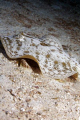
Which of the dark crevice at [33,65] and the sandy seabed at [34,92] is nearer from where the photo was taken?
the sandy seabed at [34,92]

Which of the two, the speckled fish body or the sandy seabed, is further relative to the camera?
the speckled fish body

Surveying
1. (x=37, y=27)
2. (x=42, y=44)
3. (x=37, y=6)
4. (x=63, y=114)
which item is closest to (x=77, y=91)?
(x=63, y=114)

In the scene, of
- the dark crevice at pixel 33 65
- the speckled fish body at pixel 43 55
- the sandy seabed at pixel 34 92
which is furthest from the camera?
the dark crevice at pixel 33 65

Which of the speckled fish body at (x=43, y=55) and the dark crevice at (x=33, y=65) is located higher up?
the speckled fish body at (x=43, y=55)

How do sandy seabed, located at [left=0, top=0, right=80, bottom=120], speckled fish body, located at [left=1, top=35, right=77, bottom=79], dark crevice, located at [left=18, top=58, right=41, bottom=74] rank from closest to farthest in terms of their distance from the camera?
1. sandy seabed, located at [left=0, top=0, right=80, bottom=120]
2. speckled fish body, located at [left=1, top=35, right=77, bottom=79]
3. dark crevice, located at [left=18, top=58, right=41, bottom=74]

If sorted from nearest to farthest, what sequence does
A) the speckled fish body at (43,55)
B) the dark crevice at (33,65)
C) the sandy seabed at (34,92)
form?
the sandy seabed at (34,92)
the speckled fish body at (43,55)
the dark crevice at (33,65)

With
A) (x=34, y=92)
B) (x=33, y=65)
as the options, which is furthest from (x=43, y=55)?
(x=34, y=92)

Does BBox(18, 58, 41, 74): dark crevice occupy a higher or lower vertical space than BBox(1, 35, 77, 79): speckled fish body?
lower

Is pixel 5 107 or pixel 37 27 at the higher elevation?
pixel 5 107

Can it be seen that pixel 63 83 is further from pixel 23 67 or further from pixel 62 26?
pixel 62 26
